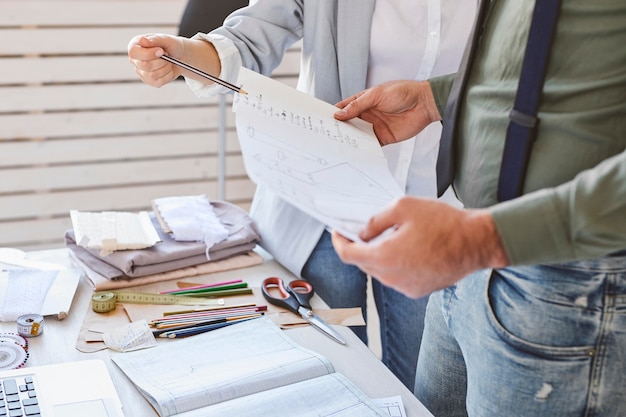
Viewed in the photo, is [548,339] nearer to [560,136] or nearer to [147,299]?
[560,136]

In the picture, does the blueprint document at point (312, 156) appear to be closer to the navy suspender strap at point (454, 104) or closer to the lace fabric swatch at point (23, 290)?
the navy suspender strap at point (454, 104)

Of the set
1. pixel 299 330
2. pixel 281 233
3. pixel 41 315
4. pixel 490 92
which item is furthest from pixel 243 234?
pixel 490 92

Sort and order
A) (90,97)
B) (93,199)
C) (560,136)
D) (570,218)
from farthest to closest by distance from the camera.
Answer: (93,199) → (90,97) → (560,136) → (570,218)

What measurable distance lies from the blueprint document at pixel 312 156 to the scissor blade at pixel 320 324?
340mm

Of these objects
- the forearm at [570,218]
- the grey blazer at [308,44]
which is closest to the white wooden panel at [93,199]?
the grey blazer at [308,44]

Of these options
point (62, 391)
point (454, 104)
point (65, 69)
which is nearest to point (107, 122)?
point (65, 69)

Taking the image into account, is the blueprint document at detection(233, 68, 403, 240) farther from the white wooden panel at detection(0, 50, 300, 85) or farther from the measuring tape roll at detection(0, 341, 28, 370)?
the white wooden panel at detection(0, 50, 300, 85)

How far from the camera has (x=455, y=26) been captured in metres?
1.67

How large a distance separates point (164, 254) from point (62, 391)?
460 mm

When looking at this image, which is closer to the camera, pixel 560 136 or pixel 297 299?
pixel 560 136

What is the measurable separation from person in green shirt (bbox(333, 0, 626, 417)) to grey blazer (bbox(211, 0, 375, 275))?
0.52 meters

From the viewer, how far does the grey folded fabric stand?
1.56 metres

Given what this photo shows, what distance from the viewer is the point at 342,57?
1.66 metres

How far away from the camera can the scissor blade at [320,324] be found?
55.2 inches
